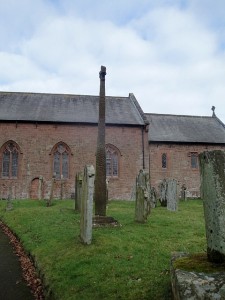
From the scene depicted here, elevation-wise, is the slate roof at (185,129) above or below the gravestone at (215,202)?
above

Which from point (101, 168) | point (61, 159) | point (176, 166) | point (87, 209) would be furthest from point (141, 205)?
point (176, 166)

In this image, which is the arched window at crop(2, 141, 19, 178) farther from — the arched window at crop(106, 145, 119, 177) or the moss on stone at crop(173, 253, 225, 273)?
the moss on stone at crop(173, 253, 225, 273)

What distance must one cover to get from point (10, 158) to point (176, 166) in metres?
15.4

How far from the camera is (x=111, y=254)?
696 cm

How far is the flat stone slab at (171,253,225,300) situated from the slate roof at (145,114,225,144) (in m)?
25.9

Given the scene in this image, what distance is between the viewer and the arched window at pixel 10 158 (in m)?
26.6

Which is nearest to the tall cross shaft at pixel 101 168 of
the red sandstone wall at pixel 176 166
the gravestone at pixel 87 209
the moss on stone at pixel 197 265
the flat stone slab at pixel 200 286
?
the gravestone at pixel 87 209

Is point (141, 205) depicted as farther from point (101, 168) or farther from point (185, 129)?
point (185, 129)

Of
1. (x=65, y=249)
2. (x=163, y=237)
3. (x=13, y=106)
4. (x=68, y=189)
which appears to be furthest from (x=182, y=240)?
(x=13, y=106)

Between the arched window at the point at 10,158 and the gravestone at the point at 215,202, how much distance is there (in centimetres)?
2414

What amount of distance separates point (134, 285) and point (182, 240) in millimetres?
3187

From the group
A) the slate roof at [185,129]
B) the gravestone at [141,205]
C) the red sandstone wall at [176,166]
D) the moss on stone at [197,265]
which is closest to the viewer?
the moss on stone at [197,265]

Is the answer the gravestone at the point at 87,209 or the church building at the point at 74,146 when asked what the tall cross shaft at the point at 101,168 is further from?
the church building at the point at 74,146

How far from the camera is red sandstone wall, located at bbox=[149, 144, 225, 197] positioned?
2936 centimetres
